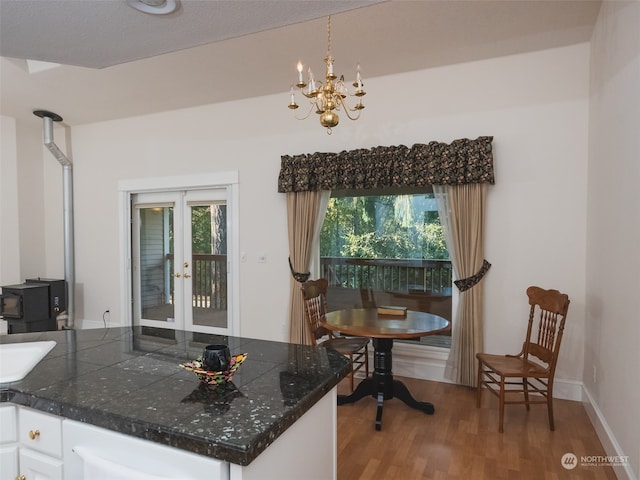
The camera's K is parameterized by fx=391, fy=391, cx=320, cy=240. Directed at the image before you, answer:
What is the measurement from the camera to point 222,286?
5.06 metres

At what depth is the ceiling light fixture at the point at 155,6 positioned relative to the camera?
171cm

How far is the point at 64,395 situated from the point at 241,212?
3.53 metres

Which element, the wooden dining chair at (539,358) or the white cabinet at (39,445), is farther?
the wooden dining chair at (539,358)

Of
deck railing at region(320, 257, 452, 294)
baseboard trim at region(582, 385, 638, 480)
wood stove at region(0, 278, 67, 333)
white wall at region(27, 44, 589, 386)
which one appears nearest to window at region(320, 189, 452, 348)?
deck railing at region(320, 257, 452, 294)

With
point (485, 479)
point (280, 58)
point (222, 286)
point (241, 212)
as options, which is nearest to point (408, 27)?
point (280, 58)

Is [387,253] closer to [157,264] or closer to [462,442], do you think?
[462,442]

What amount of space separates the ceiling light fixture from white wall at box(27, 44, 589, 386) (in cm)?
255

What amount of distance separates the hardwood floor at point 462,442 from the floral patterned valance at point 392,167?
1979mm

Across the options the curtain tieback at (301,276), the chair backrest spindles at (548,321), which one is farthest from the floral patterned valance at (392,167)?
the chair backrest spindles at (548,321)

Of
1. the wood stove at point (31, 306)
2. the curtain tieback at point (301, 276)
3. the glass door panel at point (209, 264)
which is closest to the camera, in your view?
the curtain tieback at point (301, 276)

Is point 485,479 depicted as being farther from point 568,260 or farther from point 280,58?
point 280,58

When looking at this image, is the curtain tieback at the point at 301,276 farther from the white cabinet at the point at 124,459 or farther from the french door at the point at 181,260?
the white cabinet at the point at 124,459

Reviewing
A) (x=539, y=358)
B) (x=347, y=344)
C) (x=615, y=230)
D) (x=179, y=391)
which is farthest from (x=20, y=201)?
(x=615, y=230)

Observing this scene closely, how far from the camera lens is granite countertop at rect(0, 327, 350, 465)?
108cm
